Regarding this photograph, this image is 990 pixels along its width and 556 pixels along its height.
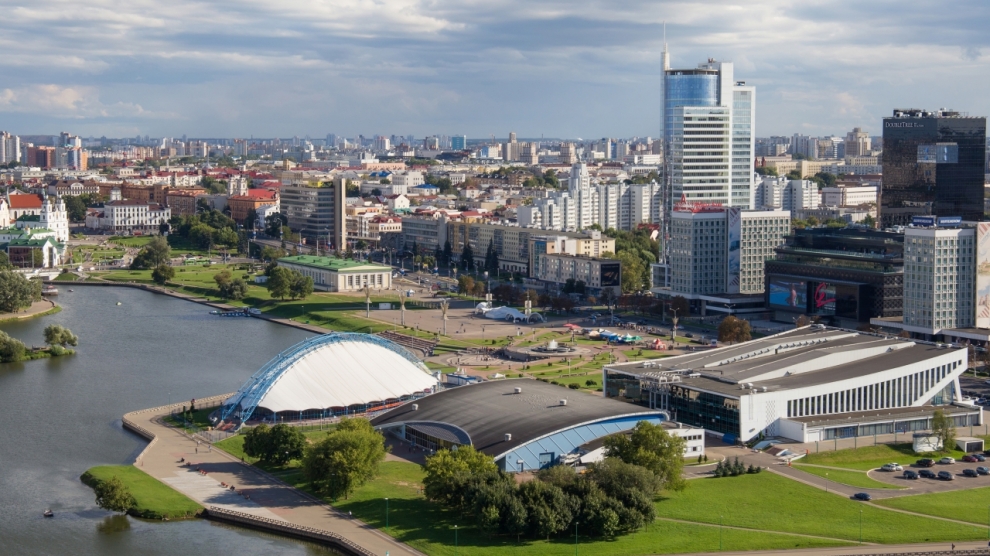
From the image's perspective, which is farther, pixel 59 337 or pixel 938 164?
pixel 938 164

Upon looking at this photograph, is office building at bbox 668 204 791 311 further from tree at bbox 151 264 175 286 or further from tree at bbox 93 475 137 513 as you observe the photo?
tree at bbox 93 475 137 513

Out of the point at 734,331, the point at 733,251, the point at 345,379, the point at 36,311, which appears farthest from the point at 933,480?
the point at 36,311

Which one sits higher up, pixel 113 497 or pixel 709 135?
pixel 709 135

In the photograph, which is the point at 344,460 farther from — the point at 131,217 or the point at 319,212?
the point at 131,217

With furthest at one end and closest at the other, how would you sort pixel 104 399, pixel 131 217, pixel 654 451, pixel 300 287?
pixel 131 217, pixel 300 287, pixel 104 399, pixel 654 451

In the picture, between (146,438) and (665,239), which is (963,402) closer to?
(146,438)

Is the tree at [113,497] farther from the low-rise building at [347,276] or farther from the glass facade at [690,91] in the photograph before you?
the glass facade at [690,91]
